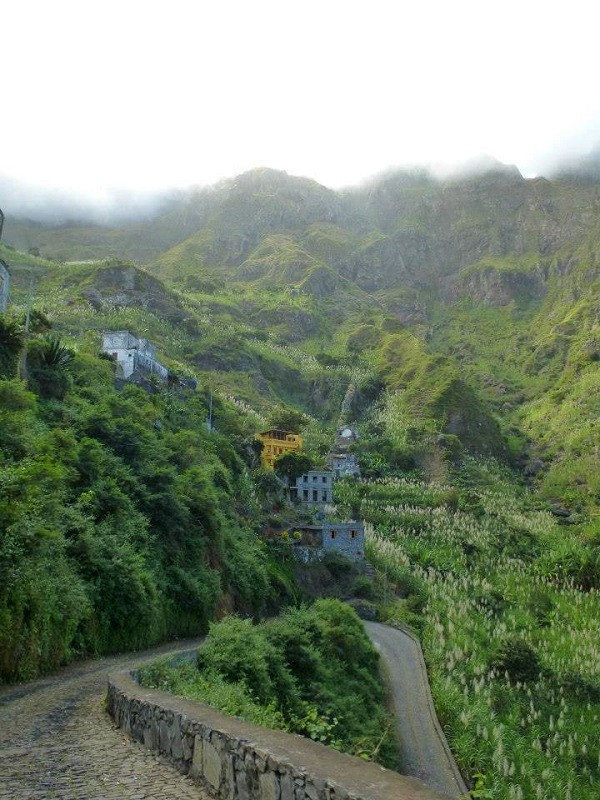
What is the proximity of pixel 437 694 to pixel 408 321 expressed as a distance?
17234cm

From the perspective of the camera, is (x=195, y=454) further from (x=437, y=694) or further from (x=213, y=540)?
(x=437, y=694)

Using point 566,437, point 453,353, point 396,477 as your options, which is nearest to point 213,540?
point 396,477

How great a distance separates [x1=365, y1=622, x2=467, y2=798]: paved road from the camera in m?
19.7

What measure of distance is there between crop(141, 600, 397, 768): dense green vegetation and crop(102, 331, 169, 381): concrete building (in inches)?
1574

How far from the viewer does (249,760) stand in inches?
217

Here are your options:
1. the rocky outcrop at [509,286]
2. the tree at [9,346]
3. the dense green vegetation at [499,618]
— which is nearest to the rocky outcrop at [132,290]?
the dense green vegetation at [499,618]

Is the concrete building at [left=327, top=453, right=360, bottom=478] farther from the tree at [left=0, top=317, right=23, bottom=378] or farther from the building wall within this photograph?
the tree at [left=0, top=317, right=23, bottom=378]

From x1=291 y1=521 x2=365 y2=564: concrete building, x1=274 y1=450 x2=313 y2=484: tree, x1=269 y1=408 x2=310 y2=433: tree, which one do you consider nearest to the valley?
x1=269 y1=408 x2=310 y2=433: tree

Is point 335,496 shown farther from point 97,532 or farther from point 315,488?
point 97,532

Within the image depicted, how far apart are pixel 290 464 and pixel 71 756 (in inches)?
2298

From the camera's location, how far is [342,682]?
21.7 meters

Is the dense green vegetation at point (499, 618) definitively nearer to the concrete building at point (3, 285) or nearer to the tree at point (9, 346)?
the tree at point (9, 346)

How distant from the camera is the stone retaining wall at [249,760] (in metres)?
4.47

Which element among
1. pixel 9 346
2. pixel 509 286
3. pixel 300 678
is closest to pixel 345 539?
pixel 9 346
